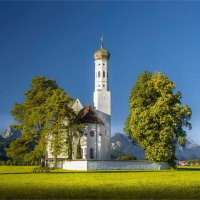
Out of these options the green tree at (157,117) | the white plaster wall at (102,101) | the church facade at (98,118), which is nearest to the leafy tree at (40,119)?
the church facade at (98,118)

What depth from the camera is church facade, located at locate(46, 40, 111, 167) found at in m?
57.5

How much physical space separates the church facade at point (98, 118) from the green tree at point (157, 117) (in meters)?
9.54

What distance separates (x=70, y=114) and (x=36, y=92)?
6455 mm

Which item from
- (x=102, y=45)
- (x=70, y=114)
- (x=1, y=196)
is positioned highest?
(x=102, y=45)

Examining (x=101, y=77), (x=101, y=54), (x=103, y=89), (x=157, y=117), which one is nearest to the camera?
(x=157, y=117)

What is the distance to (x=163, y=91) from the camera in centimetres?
4753

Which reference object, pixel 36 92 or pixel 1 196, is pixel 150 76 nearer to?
pixel 36 92

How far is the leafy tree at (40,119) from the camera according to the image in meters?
45.2

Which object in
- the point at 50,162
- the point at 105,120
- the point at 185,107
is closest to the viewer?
the point at 185,107

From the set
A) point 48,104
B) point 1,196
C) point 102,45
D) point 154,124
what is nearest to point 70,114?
point 48,104

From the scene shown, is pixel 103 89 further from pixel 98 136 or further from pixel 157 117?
pixel 157 117

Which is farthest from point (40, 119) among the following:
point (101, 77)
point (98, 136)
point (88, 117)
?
point (101, 77)

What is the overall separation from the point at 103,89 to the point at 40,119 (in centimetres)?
2635

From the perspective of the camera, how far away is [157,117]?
4581 centimetres
